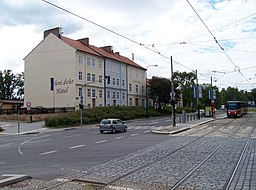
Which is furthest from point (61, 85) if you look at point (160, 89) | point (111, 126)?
point (111, 126)

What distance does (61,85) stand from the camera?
5666 centimetres

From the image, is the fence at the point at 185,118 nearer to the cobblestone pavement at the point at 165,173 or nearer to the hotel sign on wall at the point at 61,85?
the hotel sign on wall at the point at 61,85

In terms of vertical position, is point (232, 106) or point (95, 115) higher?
point (232, 106)

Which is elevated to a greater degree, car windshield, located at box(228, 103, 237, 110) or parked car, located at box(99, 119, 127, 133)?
car windshield, located at box(228, 103, 237, 110)

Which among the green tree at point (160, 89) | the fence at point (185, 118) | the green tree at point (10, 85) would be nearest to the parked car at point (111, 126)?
the fence at point (185, 118)

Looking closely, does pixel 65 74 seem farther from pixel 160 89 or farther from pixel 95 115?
pixel 160 89

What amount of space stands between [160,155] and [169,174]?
4.16 m

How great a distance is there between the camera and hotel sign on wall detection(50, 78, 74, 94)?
55.6 m

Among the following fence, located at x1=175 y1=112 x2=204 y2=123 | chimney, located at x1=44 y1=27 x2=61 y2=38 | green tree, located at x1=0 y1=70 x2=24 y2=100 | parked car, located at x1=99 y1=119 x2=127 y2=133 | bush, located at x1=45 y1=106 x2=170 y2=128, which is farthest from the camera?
green tree, located at x1=0 y1=70 x2=24 y2=100

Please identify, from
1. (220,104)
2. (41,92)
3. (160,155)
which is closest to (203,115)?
(41,92)

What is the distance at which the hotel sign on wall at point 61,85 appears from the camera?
55.6m

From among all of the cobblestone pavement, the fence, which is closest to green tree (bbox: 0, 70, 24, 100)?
the fence

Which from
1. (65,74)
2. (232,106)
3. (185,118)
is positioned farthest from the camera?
(232,106)

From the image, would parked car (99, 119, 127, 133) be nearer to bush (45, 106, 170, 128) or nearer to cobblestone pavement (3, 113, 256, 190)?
bush (45, 106, 170, 128)
